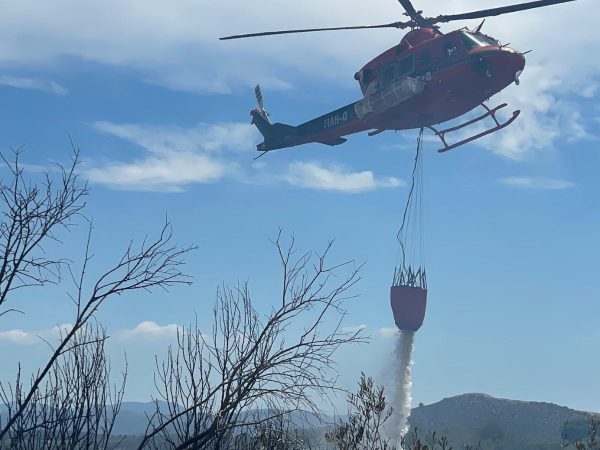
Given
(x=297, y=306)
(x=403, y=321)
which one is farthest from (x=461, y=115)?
(x=297, y=306)

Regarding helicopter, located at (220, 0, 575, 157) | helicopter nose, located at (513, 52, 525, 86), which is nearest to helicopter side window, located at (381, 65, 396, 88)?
helicopter, located at (220, 0, 575, 157)

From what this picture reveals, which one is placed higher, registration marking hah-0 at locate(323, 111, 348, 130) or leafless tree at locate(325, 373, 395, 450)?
registration marking hah-0 at locate(323, 111, 348, 130)

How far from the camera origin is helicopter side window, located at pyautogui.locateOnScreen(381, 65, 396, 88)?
5056 cm

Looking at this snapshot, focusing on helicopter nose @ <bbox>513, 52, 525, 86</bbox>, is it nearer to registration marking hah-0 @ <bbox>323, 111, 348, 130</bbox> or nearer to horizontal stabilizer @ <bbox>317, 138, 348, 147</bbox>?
registration marking hah-0 @ <bbox>323, 111, 348, 130</bbox>

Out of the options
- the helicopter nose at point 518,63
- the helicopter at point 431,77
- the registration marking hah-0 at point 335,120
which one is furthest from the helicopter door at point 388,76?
the helicopter nose at point 518,63

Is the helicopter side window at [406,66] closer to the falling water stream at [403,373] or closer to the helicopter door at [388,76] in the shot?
the helicopter door at [388,76]

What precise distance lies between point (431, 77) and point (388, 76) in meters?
3.72

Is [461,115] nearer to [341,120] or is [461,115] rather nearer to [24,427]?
[341,120]

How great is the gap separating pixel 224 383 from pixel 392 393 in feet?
244

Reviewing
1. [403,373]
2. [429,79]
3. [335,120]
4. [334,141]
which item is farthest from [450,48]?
[403,373]

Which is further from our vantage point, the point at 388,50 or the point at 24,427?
the point at 388,50

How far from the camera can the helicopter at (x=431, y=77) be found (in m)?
46.6

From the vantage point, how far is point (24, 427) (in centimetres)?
1355

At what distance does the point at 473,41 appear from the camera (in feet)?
155
